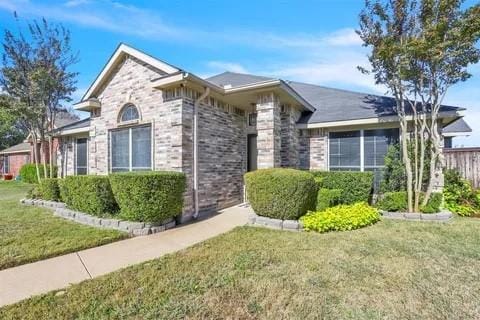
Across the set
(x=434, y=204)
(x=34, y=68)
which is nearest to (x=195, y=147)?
(x=434, y=204)

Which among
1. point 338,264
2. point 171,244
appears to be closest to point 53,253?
point 171,244

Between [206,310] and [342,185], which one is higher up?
[342,185]

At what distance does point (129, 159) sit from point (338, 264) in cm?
723

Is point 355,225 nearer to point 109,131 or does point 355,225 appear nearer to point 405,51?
point 405,51

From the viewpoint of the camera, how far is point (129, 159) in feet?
28.4

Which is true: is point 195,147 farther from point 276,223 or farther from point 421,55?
point 421,55

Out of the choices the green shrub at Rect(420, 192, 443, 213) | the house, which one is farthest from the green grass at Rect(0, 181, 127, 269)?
the house

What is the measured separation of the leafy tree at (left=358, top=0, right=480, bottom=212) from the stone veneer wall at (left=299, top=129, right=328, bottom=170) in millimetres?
2753

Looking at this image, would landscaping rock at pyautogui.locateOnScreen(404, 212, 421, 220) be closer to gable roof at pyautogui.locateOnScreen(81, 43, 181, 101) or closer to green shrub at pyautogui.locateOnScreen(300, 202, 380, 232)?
green shrub at pyautogui.locateOnScreen(300, 202, 380, 232)

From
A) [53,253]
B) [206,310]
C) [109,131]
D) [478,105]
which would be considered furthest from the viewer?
[478,105]

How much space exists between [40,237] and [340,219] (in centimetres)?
702

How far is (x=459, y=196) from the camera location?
26.9 ft

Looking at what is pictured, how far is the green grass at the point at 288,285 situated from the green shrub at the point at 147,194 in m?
1.70

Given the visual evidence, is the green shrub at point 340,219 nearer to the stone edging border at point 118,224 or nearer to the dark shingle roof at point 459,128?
the stone edging border at point 118,224
